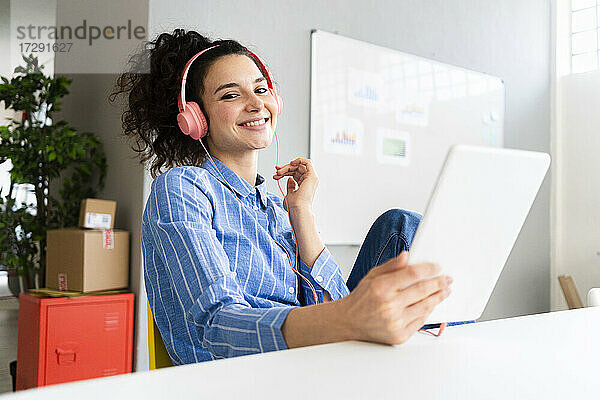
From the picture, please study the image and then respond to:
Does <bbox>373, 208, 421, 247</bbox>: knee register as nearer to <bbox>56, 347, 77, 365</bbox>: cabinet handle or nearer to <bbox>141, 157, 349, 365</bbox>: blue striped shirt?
<bbox>141, 157, 349, 365</bbox>: blue striped shirt

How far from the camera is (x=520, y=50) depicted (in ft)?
14.0

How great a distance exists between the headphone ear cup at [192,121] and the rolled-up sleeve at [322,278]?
37 centimetres

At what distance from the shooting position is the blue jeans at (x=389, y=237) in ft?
4.47

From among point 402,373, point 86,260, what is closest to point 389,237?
point 402,373

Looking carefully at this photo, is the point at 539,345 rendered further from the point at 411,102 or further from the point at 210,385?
the point at 411,102

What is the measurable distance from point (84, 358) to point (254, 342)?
1718mm

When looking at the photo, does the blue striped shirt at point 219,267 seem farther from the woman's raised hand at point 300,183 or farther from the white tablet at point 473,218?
the white tablet at point 473,218

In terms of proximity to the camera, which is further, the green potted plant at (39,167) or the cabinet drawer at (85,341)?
the green potted plant at (39,167)

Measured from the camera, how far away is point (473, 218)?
0.73 meters

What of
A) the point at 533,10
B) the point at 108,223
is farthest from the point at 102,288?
the point at 533,10

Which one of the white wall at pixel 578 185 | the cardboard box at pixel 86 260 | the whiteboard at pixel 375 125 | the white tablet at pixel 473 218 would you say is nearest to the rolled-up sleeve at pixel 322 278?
the white tablet at pixel 473 218

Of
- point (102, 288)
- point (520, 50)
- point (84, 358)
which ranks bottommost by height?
point (84, 358)

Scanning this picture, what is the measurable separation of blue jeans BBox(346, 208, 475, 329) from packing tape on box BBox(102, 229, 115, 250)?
4.26 ft

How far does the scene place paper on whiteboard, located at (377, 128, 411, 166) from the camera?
3.37m
